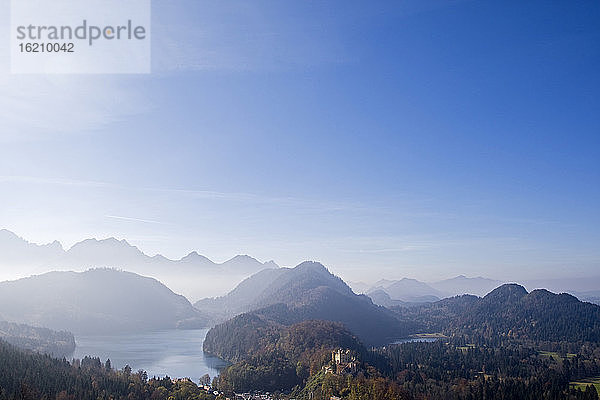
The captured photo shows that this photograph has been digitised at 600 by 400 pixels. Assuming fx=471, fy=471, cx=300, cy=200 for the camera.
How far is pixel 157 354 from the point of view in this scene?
117875mm

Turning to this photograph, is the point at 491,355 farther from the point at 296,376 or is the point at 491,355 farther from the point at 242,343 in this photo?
the point at 242,343

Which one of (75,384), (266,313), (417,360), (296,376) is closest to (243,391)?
(296,376)

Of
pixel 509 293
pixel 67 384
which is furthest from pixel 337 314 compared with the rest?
pixel 67 384

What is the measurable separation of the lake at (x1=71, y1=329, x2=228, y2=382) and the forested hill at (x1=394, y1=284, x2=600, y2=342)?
8645 centimetres

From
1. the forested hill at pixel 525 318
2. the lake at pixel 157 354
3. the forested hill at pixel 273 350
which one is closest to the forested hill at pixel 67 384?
the forested hill at pixel 273 350

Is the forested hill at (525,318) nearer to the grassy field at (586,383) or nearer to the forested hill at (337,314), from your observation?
the forested hill at (337,314)

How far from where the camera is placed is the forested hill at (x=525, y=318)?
13600 cm

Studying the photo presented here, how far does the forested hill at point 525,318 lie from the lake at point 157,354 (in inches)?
3404

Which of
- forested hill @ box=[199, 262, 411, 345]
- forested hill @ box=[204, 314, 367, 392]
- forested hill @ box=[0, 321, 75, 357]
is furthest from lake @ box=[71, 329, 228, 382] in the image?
forested hill @ box=[199, 262, 411, 345]

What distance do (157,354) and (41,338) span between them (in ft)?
90.7

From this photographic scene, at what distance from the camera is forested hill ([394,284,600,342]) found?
13600cm

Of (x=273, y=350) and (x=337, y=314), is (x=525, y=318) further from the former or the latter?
(x=273, y=350)

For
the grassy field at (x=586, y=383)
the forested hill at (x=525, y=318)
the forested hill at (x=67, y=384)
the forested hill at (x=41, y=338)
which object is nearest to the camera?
the forested hill at (x=67, y=384)

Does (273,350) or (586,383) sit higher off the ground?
(273,350)
